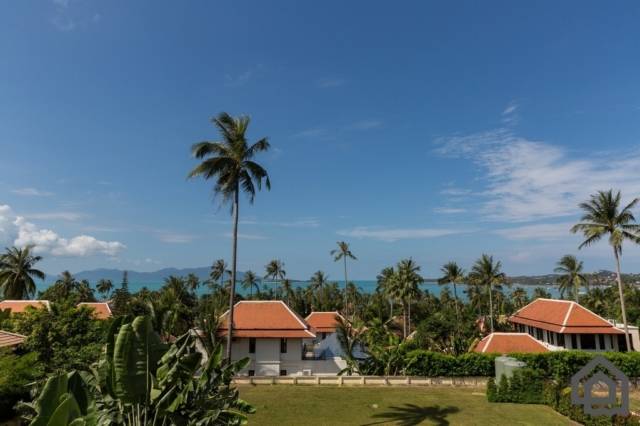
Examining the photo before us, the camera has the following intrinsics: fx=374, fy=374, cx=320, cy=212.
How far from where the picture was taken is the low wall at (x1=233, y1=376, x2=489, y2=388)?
1011 inches

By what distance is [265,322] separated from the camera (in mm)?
31781

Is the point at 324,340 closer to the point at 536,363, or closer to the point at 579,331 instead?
the point at 536,363

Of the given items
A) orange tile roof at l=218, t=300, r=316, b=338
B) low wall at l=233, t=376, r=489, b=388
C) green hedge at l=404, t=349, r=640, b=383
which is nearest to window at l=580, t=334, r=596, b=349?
green hedge at l=404, t=349, r=640, b=383

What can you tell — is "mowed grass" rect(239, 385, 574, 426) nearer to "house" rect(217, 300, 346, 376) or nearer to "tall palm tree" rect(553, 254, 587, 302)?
"house" rect(217, 300, 346, 376)

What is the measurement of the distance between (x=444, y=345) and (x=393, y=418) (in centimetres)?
1921

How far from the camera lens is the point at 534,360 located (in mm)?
26719

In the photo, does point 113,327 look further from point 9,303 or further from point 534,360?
point 9,303

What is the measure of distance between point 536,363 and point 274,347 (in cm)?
1954

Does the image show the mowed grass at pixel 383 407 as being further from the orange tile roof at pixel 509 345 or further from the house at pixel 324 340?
the house at pixel 324 340

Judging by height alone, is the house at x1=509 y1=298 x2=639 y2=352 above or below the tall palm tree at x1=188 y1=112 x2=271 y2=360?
below

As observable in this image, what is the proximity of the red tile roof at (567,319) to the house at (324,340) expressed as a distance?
67.0 feet

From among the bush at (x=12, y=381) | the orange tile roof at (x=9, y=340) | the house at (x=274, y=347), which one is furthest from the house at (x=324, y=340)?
the bush at (x=12, y=381)

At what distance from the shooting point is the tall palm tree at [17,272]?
44.4 metres

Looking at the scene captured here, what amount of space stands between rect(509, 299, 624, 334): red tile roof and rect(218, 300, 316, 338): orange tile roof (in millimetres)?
23731
